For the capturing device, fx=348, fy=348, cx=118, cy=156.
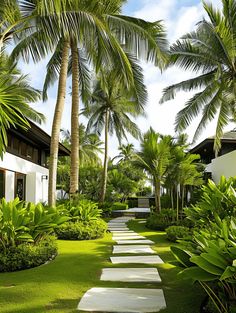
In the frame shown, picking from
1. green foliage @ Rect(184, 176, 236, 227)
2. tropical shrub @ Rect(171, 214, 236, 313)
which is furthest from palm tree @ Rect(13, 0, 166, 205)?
tropical shrub @ Rect(171, 214, 236, 313)

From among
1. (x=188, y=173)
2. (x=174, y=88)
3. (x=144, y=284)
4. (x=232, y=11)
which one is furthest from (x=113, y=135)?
(x=144, y=284)

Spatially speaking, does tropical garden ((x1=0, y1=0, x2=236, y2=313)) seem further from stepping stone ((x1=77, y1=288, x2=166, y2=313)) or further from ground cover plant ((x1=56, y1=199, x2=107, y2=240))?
stepping stone ((x1=77, y1=288, x2=166, y2=313))

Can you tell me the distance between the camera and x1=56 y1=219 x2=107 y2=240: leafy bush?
1081 centimetres

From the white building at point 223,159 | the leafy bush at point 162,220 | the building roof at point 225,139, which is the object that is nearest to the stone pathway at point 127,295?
the leafy bush at point 162,220

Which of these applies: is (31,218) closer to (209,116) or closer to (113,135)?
(209,116)

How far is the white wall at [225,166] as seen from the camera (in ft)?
55.4

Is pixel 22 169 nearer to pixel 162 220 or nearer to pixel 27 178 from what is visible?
pixel 27 178

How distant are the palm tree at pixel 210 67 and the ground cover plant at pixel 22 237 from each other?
31.9ft

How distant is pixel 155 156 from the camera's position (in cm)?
1475

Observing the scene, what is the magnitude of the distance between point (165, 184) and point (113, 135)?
1124 cm

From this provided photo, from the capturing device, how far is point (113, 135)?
25938 mm

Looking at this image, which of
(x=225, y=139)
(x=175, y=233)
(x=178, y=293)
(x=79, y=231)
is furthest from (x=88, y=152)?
(x=178, y=293)

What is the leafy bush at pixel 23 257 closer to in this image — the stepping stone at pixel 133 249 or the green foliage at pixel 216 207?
the stepping stone at pixel 133 249

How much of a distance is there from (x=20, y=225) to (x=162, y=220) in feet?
28.1
